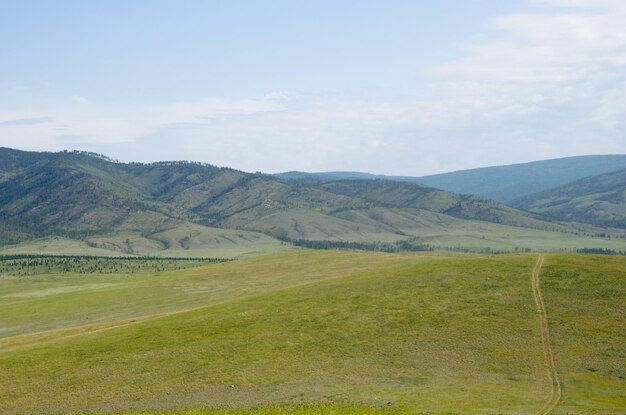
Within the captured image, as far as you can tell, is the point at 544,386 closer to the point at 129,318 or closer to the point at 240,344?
the point at 240,344

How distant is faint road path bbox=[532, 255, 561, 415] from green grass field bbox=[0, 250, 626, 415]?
0.60 metres

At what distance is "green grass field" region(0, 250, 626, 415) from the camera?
50938mm

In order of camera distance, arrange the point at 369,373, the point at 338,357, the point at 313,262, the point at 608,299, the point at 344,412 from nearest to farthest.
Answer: the point at 344,412 → the point at 369,373 → the point at 338,357 → the point at 608,299 → the point at 313,262

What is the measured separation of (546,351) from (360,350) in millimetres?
18552

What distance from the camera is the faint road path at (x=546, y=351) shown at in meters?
47.5

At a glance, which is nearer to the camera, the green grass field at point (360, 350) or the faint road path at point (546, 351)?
the faint road path at point (546, 351)

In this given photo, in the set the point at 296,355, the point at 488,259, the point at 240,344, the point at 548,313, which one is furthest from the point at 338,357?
the point at 488,259

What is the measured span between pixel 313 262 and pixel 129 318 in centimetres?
6556

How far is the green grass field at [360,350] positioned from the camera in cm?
5094

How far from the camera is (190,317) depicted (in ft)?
276

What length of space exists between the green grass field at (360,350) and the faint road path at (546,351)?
0.60m

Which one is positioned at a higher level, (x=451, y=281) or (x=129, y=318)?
(x=451, y=281)

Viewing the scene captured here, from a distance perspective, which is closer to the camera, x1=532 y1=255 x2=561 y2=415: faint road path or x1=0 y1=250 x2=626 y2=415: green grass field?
x1=532 y1=255 x2=561 y2=415: faint road path

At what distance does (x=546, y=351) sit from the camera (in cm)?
6094
